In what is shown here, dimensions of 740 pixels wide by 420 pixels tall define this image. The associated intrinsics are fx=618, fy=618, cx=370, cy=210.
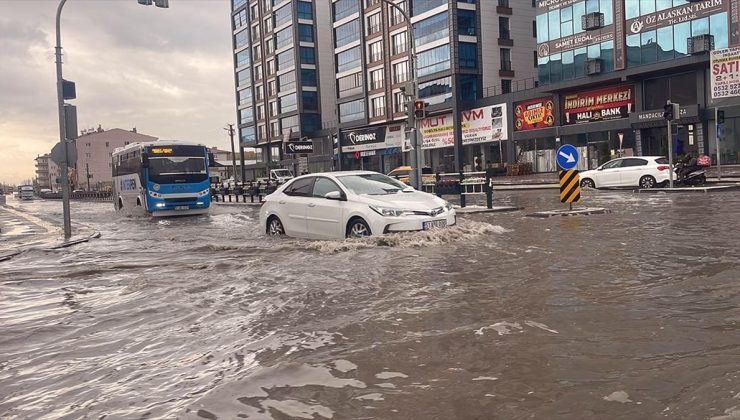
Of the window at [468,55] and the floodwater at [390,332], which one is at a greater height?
the window at [468,55]

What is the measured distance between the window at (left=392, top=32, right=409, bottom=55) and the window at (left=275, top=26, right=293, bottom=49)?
799 inches

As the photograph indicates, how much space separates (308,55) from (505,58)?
28.4 meters

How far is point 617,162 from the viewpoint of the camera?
25.5 m

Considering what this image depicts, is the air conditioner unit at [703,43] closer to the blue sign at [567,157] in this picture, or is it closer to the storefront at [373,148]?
the blue sign at [567,157]

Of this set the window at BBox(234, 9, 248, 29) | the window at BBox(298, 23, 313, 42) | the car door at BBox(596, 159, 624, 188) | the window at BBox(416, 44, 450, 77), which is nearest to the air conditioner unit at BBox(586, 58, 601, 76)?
the window at BBox(416, 44, 450, 77)

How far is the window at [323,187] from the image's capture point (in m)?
11.7

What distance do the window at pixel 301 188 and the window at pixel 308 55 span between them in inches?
2553

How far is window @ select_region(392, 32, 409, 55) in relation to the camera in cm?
5828

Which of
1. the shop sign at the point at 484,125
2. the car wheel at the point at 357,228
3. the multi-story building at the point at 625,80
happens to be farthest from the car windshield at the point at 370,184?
the shop sign at the point at 484,125

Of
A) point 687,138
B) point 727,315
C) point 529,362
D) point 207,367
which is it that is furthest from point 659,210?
point 687,138

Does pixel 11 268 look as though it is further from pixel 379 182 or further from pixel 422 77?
pixel 422 77

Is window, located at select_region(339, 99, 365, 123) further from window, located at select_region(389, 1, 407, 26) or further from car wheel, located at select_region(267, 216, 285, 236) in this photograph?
car wheel, located at select_region(267, 216, 285, 236)

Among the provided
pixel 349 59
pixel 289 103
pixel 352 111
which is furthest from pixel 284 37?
pixel 352 111

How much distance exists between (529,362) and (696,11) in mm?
38665
